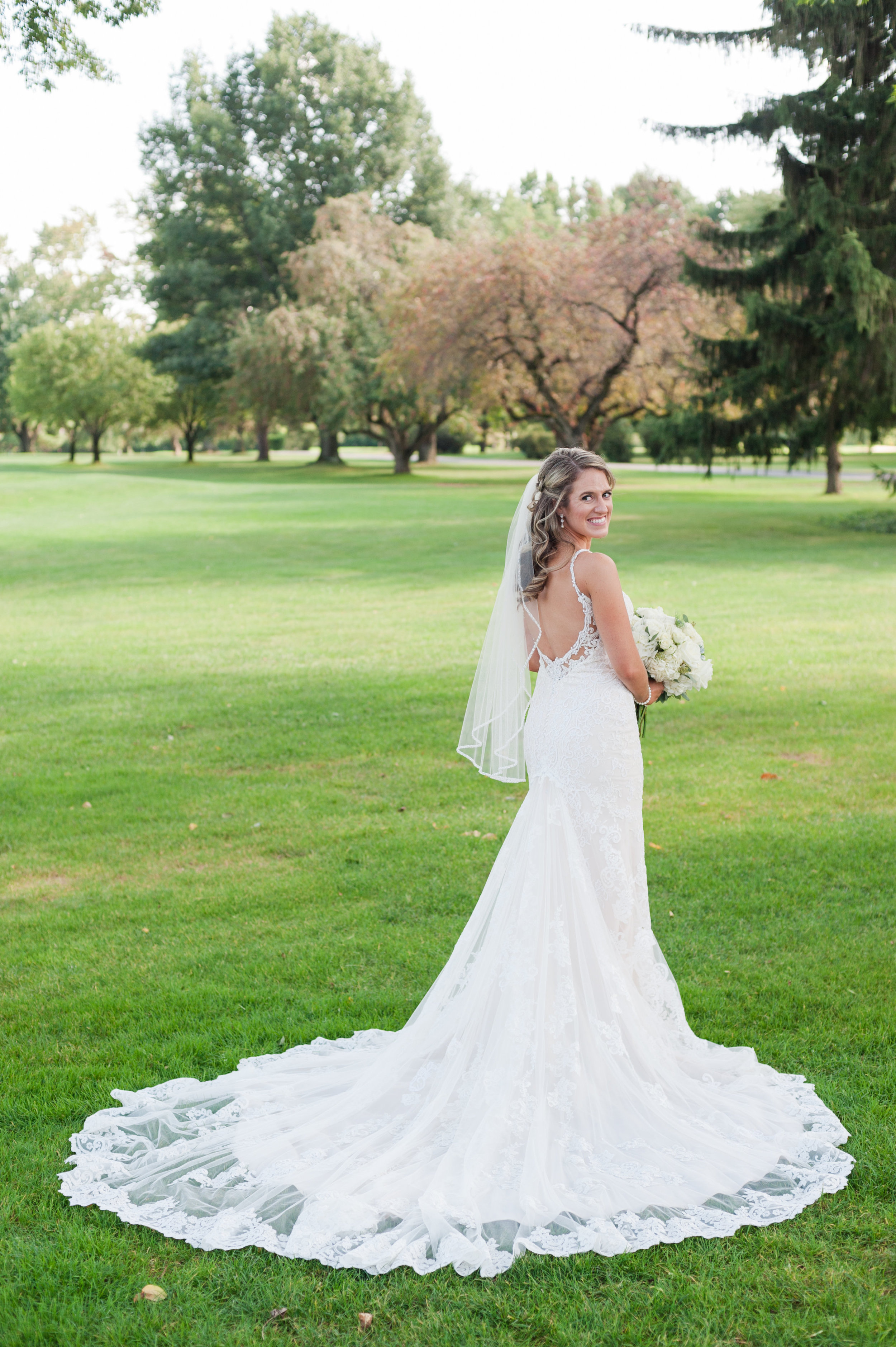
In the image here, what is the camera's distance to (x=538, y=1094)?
12.5ft

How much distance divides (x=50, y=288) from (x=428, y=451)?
39.6 metres

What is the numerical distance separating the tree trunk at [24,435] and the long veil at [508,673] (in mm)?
84738

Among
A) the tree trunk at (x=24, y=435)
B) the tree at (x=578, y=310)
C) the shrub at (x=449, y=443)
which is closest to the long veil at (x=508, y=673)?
the tree at (x=578, y=310)

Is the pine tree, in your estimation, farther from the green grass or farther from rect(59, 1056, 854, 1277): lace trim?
rect(59, 1056, 854, 1277): lace trim

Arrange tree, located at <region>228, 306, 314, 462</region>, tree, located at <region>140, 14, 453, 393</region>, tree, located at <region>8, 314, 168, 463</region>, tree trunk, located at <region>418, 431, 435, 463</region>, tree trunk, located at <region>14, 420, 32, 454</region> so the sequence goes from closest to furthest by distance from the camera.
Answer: tree, located at <region>228, 306, 314, 462</region>, tree, located at <region>140, 14, 453, 393</region>, tree trunk, located at <region>418, 431, 435, 463</region>, tree, located at <region>8, 314, 168, 463</region>, tree trunk, located at <region>14, 420, 32, 454</region>

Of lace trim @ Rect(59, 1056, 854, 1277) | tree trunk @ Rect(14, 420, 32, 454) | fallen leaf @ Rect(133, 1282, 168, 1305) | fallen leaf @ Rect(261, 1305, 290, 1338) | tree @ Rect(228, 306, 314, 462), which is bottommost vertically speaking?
fallen leaf @ Rect(133, 1282, 168, 1305)

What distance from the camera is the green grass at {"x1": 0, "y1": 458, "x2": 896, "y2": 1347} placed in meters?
3.15

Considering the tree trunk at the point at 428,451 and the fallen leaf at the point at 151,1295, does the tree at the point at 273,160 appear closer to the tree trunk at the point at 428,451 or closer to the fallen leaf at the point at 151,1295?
the tree trunk at the point at 428,451

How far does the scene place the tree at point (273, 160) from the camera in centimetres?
5628

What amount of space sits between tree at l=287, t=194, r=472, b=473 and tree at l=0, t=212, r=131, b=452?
28.0 metres

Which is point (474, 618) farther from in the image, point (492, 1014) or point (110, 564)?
point (492, 1014)

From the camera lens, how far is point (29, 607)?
16922 mm

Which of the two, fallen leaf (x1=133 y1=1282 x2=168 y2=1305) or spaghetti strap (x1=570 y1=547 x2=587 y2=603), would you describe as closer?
fallen leaf (x1=133 y1=1282 x2=168 y2=1305)

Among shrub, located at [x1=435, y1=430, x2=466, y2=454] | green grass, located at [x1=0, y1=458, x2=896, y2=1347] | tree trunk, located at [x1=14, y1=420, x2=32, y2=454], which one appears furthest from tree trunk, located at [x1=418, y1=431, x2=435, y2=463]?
green grass, located at [x1=0, y1=458, x2=896, y2=1347]
